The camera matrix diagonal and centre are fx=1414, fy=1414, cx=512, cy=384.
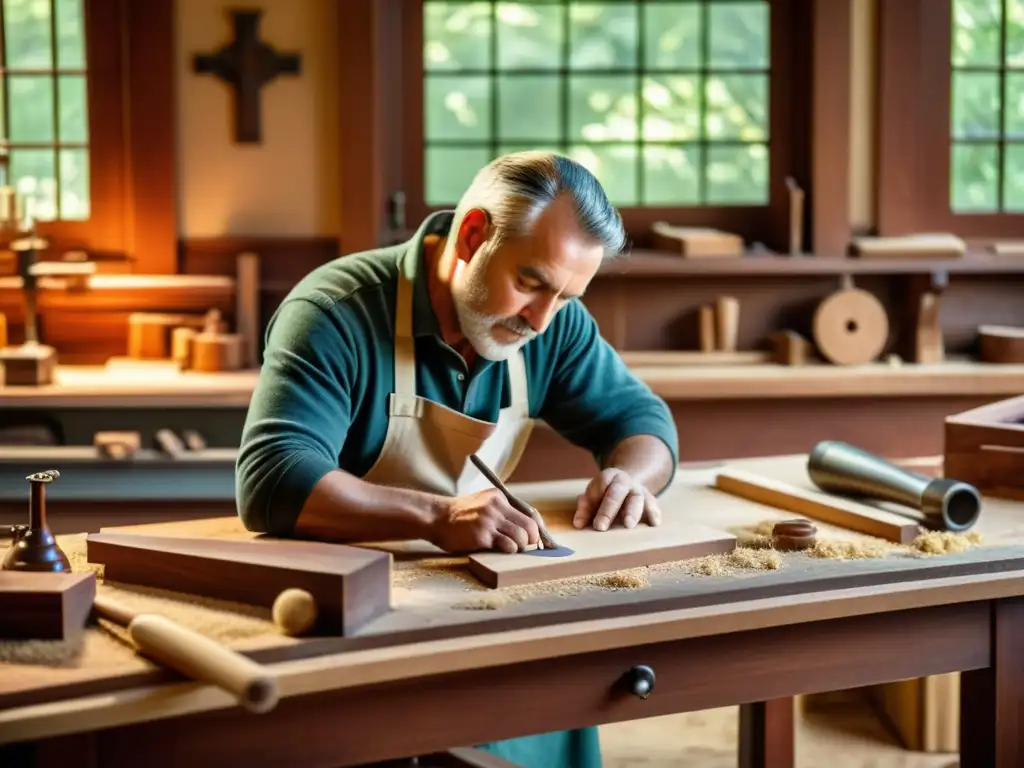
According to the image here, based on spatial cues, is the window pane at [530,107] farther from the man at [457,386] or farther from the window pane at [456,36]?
the man at [457,386]

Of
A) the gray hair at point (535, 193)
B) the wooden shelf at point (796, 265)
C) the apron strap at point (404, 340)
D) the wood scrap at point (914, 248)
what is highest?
the gray hair at point (535, 193)

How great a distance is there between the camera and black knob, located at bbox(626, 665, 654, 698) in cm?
225

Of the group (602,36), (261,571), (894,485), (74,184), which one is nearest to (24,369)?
(74,184)

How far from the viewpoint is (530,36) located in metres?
5.41

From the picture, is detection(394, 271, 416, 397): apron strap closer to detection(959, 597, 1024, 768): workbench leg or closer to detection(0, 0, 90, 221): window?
detection(959, 597, 1024, 768): workbench leg

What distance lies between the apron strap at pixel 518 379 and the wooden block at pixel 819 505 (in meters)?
0.48

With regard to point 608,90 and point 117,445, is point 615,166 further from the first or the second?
point 117,445

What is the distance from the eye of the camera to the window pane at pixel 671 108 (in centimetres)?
546

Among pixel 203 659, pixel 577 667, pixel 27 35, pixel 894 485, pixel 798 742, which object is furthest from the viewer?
pixel 27 35

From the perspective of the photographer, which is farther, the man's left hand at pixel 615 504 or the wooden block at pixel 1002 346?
the wooden block at pixel 1002 346

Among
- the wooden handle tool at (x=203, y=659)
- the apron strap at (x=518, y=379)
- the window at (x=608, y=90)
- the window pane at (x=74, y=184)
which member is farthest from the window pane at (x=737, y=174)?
the wooden handle tool at (x=203, y=659)

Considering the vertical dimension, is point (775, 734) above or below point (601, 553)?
below

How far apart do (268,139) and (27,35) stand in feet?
3.22

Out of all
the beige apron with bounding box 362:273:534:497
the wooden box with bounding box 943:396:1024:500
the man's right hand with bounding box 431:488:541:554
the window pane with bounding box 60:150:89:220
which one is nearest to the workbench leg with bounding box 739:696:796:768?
the wooden box with bounding box 943:396:1024:500
